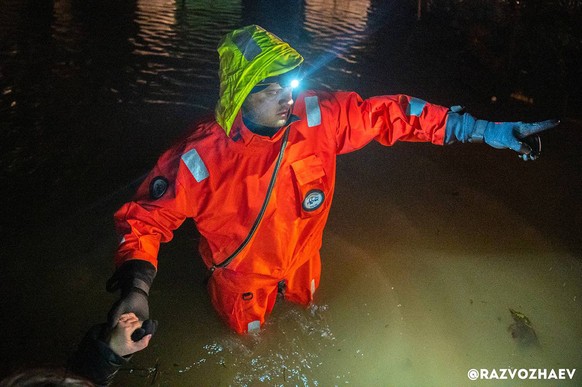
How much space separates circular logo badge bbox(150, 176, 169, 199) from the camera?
209cm

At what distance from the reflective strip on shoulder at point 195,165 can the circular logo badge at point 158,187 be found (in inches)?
5.6

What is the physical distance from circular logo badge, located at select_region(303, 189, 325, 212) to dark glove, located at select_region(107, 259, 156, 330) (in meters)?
0.88

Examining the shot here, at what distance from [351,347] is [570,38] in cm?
536

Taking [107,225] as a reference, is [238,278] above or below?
above

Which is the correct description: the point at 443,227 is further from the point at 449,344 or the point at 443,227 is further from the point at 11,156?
the point at 11,156

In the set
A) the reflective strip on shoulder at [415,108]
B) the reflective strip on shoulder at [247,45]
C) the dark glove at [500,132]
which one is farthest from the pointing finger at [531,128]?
the reflective strip on shoulder at [247,45]

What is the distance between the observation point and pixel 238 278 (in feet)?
8.27

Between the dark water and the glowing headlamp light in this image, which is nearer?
the glowing headlamp light

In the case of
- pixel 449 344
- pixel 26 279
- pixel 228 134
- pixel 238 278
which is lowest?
pixel 26 279

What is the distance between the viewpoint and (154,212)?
2.04m

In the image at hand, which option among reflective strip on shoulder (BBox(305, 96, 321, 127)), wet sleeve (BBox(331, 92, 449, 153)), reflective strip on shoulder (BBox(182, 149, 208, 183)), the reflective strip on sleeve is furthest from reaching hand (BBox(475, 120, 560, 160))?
the reflective strip on sleeve

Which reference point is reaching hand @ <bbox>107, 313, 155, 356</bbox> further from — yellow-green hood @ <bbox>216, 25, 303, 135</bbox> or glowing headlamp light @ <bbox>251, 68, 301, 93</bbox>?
glowing headlamp light @ <bbox>251, 68, 301, 93</bbox>

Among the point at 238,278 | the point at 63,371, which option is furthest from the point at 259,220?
the point at 63,371

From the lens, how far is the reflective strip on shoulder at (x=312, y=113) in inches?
91.4
